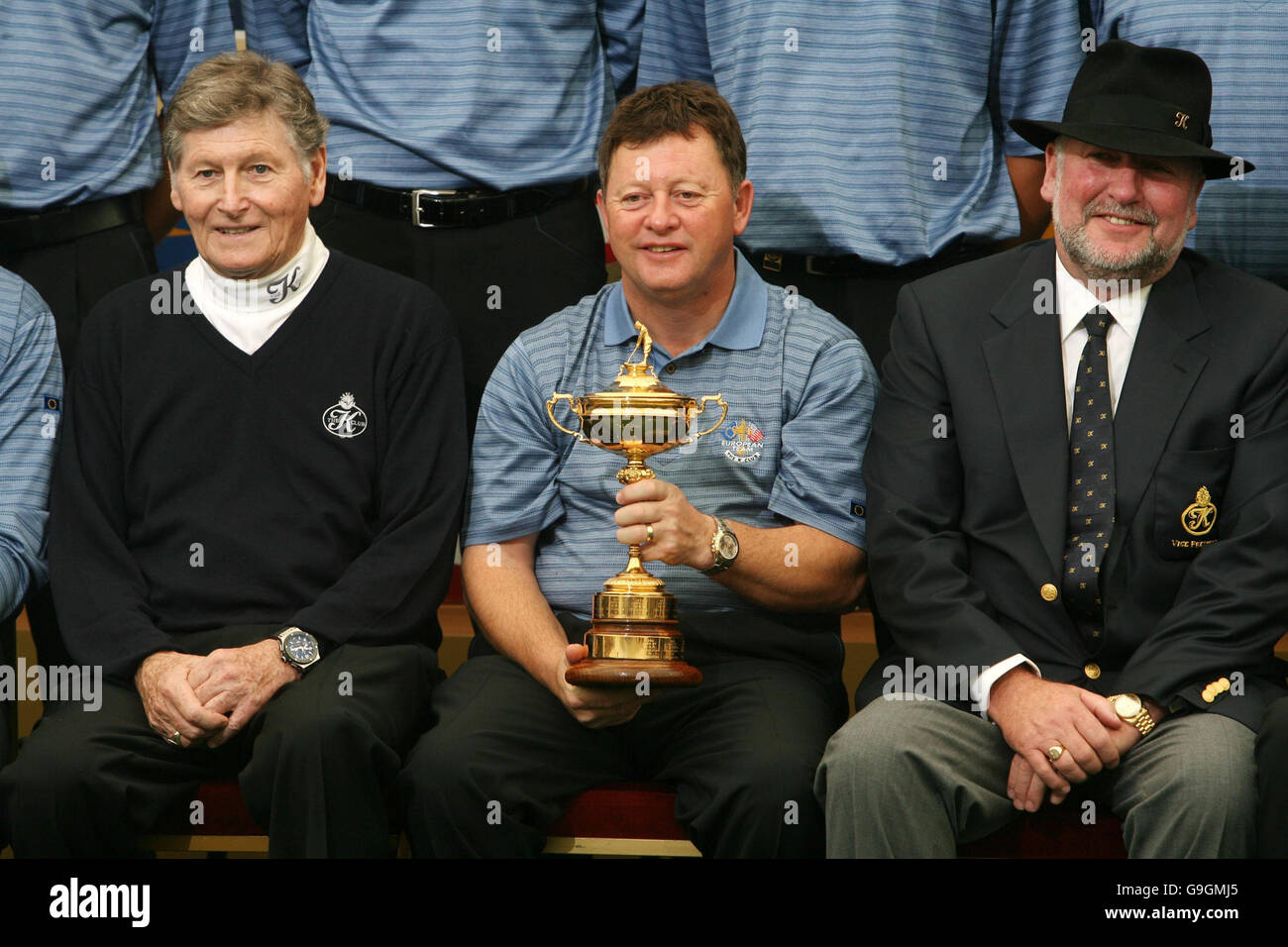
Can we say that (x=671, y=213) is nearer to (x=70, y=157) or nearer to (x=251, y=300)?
(x=251, y=300)

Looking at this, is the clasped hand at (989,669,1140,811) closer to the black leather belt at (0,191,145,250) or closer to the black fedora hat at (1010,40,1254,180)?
the black fedora hat at (1010,40,1254,180)

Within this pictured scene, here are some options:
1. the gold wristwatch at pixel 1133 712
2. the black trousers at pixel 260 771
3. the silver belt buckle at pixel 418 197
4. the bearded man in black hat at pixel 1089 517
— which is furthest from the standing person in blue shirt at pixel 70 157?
the gold wristwatch at pixel 1133 712

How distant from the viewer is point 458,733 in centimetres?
314

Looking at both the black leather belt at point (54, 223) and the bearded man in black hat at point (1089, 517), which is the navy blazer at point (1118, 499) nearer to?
the bearded man in black hat at point (1089, 517)

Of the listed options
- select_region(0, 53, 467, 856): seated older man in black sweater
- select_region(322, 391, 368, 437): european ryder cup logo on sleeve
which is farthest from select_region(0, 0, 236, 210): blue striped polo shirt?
select_region(322, 391, 368, 437): european ryder cup logo on sleeve

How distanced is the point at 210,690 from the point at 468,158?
1427mm

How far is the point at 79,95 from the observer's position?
13.1 feet

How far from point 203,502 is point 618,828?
110cm

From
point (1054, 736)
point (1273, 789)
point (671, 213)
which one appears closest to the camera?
point (1273, 789)

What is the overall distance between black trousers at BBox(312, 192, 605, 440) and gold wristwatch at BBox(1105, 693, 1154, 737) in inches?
63.1

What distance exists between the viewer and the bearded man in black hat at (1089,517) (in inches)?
115

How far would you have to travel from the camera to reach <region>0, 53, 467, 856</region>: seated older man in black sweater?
3.20m

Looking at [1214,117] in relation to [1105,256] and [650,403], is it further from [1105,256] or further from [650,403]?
[650,403]

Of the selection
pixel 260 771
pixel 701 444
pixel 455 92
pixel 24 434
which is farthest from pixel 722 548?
pixel 24 434
